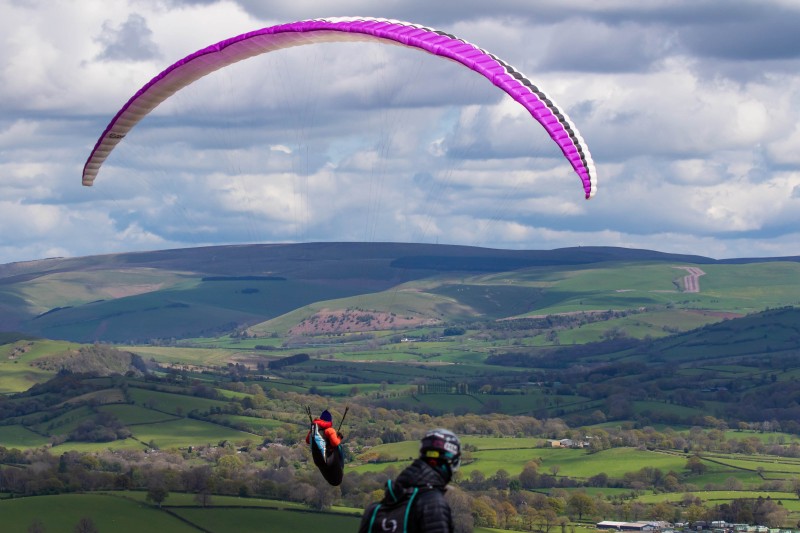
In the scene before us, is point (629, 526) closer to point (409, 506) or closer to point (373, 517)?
point (373, 517)

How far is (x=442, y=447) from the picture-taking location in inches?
547

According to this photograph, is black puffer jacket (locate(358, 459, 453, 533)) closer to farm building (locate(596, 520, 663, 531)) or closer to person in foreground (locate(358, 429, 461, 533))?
person in foreground (locate(358, 429, 461, 533))

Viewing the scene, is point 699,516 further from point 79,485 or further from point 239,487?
point 79,485

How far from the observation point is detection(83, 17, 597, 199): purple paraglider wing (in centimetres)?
3409

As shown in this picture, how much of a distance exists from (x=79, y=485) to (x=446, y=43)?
106m

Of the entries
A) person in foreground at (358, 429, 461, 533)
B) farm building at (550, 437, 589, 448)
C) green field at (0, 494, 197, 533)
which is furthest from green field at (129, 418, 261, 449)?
person in foreground at (358, 429, 461, 533)

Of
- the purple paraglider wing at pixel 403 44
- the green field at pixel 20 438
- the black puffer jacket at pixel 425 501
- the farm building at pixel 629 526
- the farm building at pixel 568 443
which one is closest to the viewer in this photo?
the black puffer jacket at pixel 425 501

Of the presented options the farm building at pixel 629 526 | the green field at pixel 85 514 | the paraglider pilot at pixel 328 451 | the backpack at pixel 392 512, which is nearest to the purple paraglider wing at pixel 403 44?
the paraglider pilot at pixel 328 451

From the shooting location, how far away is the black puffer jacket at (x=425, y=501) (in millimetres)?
13398

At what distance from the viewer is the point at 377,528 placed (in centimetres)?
1384

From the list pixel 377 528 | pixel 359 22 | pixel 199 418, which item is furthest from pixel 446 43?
pixel 199 418

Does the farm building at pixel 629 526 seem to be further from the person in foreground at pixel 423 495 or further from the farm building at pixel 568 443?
the person in foreground at pixel 423 495

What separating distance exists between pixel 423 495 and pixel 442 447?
51cm

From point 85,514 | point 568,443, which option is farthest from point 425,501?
point 568,443
